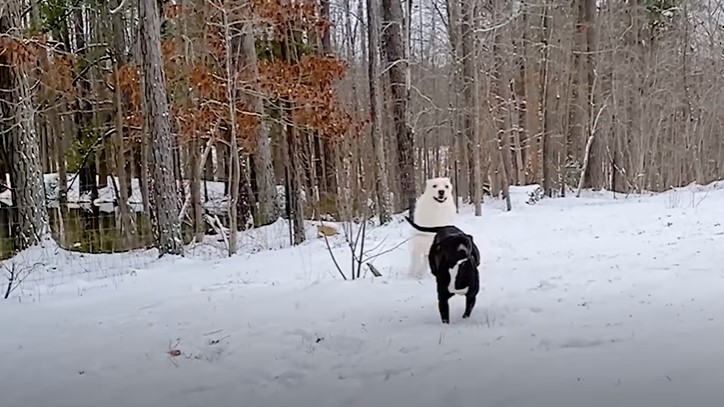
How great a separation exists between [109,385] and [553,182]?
12163 mm

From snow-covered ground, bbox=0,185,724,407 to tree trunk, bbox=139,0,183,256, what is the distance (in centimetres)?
186

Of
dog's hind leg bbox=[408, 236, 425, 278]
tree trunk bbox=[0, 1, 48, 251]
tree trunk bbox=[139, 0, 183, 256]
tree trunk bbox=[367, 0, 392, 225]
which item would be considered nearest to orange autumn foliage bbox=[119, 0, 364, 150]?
tree trunk bbox=[367, 0, 392, 225]

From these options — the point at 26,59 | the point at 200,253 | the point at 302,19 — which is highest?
the point at 302,19

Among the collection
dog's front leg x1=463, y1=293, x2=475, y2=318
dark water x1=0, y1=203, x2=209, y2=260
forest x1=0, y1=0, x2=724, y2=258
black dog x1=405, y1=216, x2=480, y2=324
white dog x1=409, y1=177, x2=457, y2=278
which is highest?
forest x1=0, y1=0, x2=724, y2=258

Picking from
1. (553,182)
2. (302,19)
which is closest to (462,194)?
(553,182)

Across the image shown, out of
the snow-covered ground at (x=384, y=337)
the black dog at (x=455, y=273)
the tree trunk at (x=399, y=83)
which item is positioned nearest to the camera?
the snow-covered ground at (x=384, y=337)

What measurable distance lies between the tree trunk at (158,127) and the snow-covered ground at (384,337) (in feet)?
6.11

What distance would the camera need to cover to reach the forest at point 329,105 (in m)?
8.94

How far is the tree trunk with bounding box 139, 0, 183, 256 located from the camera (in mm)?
7801

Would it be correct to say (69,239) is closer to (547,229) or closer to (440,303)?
(547,229)

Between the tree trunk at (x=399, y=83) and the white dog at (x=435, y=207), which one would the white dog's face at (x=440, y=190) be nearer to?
the white dog at (x=435, y=207)

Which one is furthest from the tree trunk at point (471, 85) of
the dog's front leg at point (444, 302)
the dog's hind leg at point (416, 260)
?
the dog's front leg at point (444, 302)

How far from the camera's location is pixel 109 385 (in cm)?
298

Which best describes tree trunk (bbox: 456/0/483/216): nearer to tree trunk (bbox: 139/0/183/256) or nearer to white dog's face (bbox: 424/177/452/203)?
white dog's face (bbox: 424/177/452/203)
